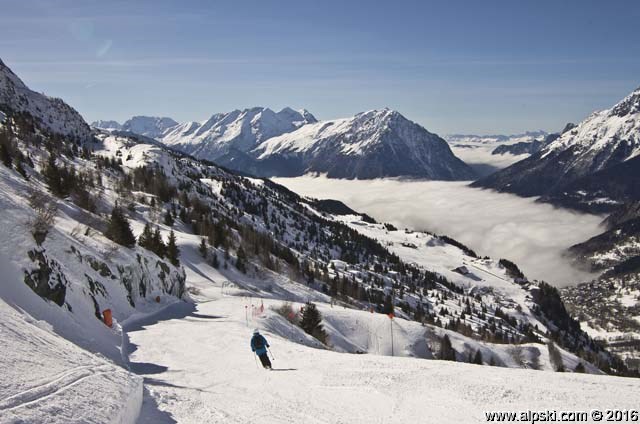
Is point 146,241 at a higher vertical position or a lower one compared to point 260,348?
higher

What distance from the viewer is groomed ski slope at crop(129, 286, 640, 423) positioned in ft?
42.5

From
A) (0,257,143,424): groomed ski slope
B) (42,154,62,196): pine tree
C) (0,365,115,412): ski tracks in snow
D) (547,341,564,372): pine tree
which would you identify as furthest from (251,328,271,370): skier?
(547,341,564,372): pine tree

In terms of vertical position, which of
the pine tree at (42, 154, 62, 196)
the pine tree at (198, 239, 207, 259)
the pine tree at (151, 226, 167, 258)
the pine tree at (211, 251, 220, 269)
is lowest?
the pine tree at (211, 251, 220, 269)

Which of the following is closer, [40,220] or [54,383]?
[54,383]

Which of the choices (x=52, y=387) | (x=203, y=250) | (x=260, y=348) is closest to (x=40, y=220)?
(x=260, y=348)

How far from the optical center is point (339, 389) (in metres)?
15.9

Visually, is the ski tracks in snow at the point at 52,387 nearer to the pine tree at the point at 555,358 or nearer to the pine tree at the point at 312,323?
the pine tree at the point at 312,323

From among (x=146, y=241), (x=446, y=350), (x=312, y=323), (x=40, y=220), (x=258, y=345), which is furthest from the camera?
(x=446, y=350)

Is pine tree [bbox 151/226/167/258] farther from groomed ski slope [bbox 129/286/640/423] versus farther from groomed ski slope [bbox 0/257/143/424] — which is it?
groomed ski slope [bbox 0/257/143/424]

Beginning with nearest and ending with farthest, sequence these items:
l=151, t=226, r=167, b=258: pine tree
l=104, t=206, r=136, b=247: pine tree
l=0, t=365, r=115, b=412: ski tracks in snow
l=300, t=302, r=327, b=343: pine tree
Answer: l=0, t=365, r=115, b=412: ski tracks in snow → l=104, t=206, r=136, b=247: pine tree → l=300, t=302, r=327, b=343: pine tree → l=151, t=226, r=167, b=258: pine tree

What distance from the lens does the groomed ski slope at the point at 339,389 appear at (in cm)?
1295

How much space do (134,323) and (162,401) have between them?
1764 centimetres

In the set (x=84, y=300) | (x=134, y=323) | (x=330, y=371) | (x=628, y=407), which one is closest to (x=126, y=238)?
(x=134, y=323)

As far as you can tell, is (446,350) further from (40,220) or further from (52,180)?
(40,220)
